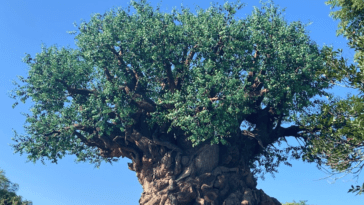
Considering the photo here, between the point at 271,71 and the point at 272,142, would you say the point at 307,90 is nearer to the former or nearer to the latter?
the point at 271,71

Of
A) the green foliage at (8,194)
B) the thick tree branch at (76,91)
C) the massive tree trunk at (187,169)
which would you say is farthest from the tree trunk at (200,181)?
the green foliage at (8,194)

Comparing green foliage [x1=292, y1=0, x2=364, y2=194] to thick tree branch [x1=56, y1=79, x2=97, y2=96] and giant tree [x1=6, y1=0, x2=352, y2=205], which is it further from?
thick tree branch [x1=56, y1=79, x2=97, y2=96]

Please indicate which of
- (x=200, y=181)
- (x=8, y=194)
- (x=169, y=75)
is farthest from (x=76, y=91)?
(x=8, y=194)

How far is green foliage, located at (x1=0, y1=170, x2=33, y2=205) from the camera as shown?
118 ft

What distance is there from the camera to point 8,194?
123 feet

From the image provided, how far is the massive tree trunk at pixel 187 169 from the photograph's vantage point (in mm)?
26516

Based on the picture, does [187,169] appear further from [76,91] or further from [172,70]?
[76,91]

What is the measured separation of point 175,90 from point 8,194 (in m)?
21.2

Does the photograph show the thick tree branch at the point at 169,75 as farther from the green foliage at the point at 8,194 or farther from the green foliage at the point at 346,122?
the green foliage at the point at 8,194

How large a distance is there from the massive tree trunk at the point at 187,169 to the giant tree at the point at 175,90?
0.07 metres

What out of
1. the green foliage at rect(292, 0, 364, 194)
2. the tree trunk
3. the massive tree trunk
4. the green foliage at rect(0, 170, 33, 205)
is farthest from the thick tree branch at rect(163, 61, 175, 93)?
the green foliage at rect(0, 170, 33, 205)

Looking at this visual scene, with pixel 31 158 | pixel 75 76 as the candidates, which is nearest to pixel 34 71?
pixel 75 76

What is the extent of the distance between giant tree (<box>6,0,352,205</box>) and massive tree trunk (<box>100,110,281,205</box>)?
0.07 metres

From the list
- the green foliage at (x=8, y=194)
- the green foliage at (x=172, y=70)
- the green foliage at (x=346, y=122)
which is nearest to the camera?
the green foliage at (x=346, y=122)
